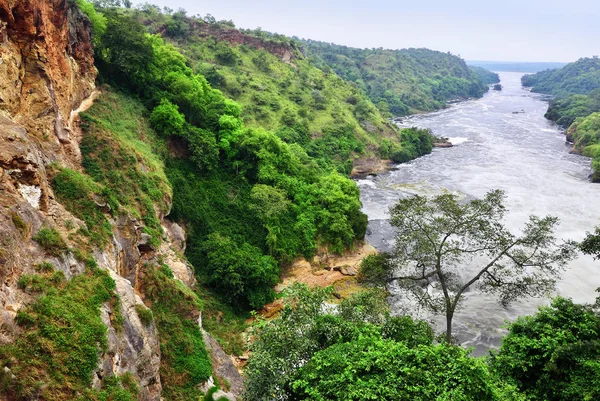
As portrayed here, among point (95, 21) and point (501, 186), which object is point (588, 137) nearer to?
point (501, 186)

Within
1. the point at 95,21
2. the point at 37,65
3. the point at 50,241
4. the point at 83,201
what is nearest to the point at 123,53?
the point at 95,21

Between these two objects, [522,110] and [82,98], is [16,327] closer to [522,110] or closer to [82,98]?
[82,98]

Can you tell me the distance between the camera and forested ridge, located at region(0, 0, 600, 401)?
1291 cm

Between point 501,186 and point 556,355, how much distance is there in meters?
51.2

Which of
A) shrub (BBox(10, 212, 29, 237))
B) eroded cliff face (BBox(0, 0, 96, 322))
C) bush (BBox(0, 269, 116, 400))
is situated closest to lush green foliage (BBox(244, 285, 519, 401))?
bush (BBox(0, 269, 116, 400))

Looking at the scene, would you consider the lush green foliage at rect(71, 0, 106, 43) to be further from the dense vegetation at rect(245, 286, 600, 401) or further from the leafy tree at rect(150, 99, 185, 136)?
the dense vegetation at rect(245, 286, 600, 401)

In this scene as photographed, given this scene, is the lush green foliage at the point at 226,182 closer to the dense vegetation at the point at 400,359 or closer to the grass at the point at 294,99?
the dense vegetation at the point at 400,359

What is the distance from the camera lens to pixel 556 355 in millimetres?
16250

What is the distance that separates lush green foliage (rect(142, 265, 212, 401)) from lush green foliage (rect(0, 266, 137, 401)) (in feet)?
15.9

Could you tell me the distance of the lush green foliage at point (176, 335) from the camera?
19.3m

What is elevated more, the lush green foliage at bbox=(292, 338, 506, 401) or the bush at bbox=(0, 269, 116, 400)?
the bush at bbox=(0, 269, 116, 400)

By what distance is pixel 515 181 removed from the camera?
212 feet

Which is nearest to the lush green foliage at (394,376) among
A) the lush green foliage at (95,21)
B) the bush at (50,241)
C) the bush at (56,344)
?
the bush at (56,344)

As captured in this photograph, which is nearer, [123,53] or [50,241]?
[50,241]
